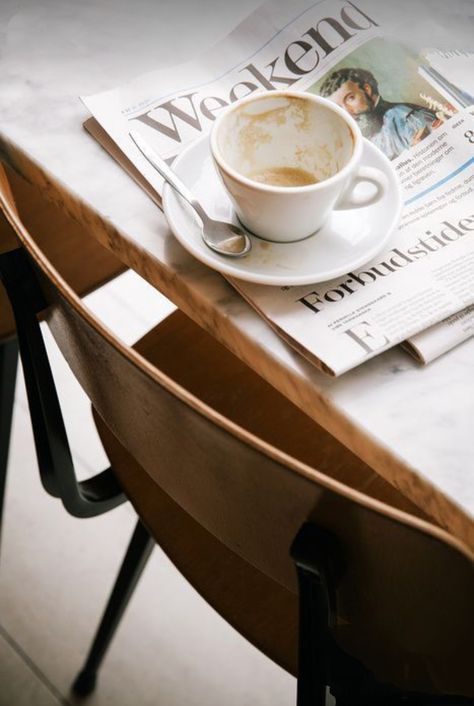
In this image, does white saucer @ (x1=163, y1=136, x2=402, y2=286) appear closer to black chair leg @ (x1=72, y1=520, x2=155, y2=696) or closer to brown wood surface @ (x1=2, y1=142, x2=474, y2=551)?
brown wood surface @ (x1=2, y1=142, x2=474, y2=551)

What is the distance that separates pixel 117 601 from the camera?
93 centimetres

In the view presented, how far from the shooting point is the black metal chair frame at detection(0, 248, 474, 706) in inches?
16.5

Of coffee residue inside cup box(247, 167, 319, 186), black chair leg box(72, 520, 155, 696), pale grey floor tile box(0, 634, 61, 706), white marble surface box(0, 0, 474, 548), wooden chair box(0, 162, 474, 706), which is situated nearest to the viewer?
wooden chair box(0, 162, 474, 706)

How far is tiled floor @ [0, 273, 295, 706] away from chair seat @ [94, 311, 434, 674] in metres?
0.43

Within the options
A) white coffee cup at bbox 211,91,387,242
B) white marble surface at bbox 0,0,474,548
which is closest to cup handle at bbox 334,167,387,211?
white coffee cup at bbox 211,91,387,242

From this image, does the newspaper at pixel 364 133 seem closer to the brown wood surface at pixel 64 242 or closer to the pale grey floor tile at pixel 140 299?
the brown wood surface at pixel 64 242

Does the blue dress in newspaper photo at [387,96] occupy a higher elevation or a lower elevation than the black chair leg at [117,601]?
higher

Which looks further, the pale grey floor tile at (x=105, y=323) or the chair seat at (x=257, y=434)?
the pale grey floor tile at (x=105, y=323)

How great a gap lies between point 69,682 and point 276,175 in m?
0.75

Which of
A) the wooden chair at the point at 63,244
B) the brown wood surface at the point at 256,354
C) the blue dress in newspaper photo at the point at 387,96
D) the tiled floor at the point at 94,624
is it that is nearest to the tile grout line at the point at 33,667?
the tiled floor at the point at 94,624

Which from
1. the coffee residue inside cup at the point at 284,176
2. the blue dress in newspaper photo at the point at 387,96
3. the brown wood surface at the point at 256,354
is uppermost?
the blue dress in newspaper photo at the point at 387,96

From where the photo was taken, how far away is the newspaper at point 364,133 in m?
0.52

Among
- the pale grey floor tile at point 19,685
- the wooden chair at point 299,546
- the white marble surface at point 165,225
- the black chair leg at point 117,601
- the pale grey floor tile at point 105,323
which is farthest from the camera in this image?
the pale grey floor tile at point 105,323

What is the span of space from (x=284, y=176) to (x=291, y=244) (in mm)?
69
